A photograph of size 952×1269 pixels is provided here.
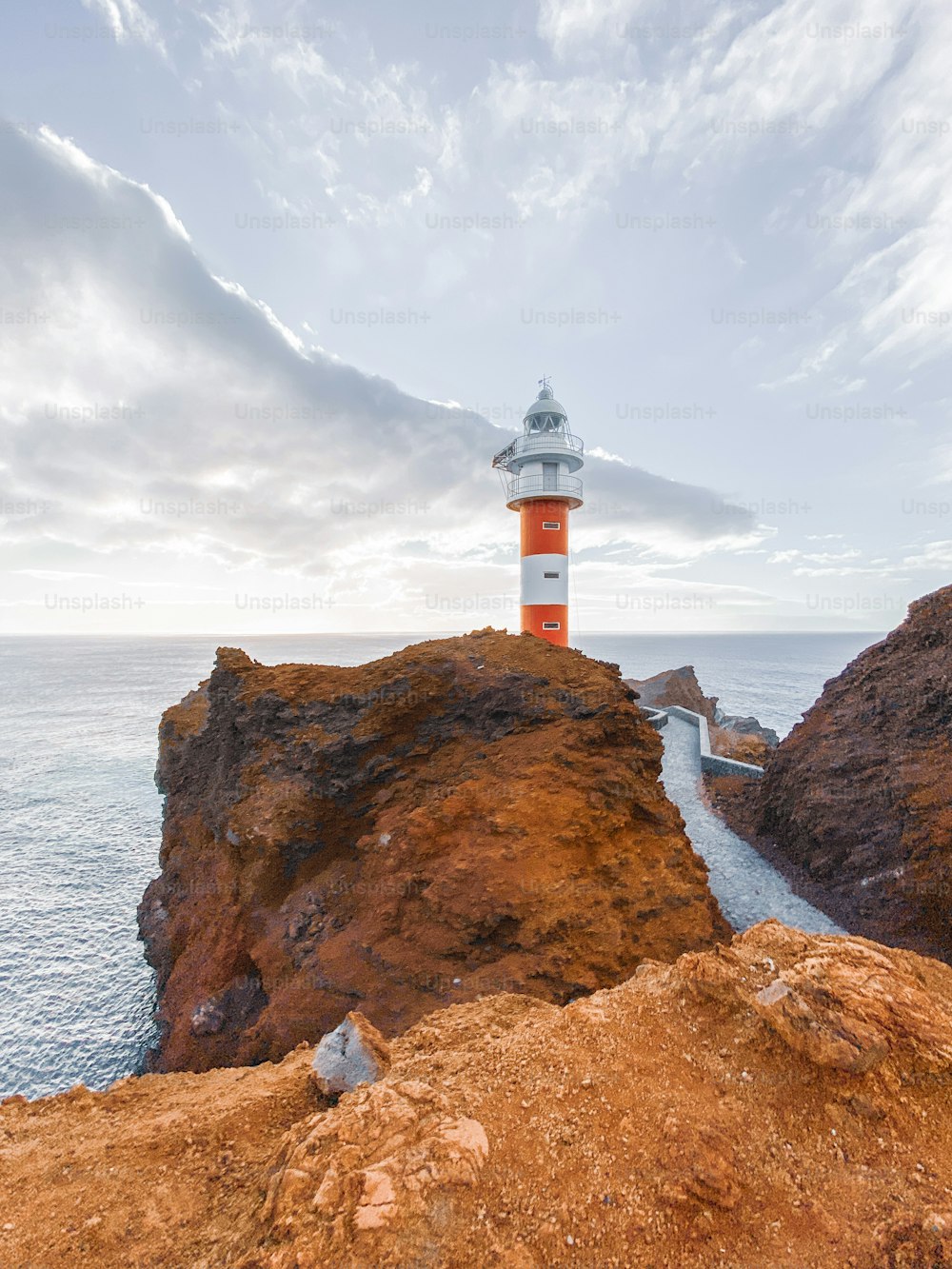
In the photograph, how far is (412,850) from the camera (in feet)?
28.3

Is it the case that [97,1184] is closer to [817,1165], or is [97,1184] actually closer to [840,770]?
[817,1165]

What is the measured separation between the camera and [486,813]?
28.9 feet

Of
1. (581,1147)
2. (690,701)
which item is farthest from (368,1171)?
(690,701)

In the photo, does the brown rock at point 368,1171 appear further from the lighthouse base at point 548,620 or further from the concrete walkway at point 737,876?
the lighthouse base at point 548,620

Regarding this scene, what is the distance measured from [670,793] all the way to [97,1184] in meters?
16.9

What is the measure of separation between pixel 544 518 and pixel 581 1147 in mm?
22018

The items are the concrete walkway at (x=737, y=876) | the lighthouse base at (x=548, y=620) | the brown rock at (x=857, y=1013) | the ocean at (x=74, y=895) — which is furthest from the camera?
the lighthouse base at (x=548, y=620)

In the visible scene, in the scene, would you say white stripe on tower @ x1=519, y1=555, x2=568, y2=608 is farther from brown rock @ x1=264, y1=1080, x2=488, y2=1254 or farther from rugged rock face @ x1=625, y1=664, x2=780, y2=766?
brown rock @ x1=264, y1=1080, x2=488, y2=1254

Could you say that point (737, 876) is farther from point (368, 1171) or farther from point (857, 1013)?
point (368, 1171)

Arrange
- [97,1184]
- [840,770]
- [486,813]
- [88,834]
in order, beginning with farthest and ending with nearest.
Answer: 1. [88,834]
2. [840,770]
3. [486,813]
4. [97,1184]

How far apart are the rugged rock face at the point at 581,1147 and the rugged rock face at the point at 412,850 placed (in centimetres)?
256

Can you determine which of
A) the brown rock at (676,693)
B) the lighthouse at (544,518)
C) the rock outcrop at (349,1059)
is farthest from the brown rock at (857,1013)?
the brown rock at (676,693)

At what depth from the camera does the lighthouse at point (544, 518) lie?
22.8m

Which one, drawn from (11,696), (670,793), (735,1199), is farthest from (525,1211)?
(11,696)
